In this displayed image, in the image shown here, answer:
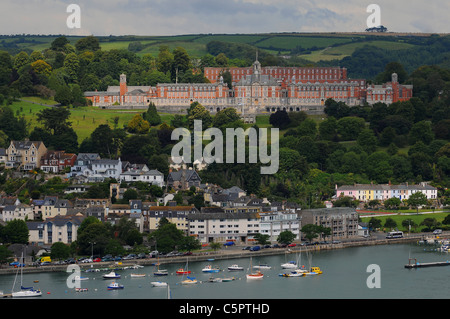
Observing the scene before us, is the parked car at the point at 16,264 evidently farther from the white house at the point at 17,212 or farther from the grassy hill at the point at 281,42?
the grassy hill at the point at 281,42

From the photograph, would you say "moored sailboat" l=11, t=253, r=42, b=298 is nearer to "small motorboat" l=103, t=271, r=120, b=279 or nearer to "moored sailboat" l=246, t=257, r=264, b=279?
"small motorboat" l=103, t=271, r=120, b=279

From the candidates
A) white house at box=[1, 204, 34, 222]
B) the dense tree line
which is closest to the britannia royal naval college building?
white house at box=[1, 204, 34, 222]

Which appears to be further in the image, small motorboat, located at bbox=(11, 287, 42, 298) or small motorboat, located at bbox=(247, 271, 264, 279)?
small motorboat, located at bbox=(247, 271, 264, 279)

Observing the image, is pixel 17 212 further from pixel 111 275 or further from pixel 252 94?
pixel 252 94

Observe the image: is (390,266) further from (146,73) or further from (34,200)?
(146,73)

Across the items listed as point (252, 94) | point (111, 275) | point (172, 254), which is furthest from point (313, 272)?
point (252, 94)
